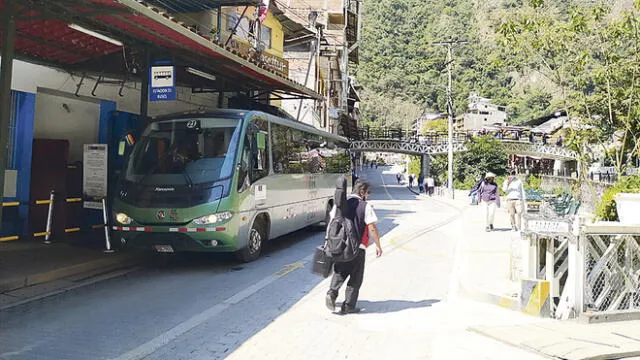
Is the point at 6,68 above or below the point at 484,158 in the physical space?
below

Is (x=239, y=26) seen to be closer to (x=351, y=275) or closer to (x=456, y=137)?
(x=351, y=275)

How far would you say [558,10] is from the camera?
12.9 meters

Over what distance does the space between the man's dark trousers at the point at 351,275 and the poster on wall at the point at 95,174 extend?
6.08 metres

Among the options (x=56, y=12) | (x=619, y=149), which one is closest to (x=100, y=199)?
(x=56, y=12)

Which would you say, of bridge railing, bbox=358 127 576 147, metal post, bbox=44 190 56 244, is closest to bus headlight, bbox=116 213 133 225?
metal post, bbox=44 190 56 244

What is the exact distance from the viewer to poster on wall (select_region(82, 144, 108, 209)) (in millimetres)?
10633

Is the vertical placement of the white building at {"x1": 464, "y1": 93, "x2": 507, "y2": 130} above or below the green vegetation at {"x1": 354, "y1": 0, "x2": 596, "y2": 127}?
below

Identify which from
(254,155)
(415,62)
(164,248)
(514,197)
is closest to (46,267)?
(164,248)

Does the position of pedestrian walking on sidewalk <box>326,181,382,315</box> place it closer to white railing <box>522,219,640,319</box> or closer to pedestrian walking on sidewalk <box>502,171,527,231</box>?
white railing <box>522,219,640,319</box>

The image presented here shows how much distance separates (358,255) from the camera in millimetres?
6398

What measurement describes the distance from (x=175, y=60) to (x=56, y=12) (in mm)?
4201

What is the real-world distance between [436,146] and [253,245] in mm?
54127

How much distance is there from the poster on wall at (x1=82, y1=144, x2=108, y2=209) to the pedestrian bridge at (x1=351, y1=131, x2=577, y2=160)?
5044 centimetres

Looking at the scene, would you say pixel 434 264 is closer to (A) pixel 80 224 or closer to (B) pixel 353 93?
(A) pixel 80 224
